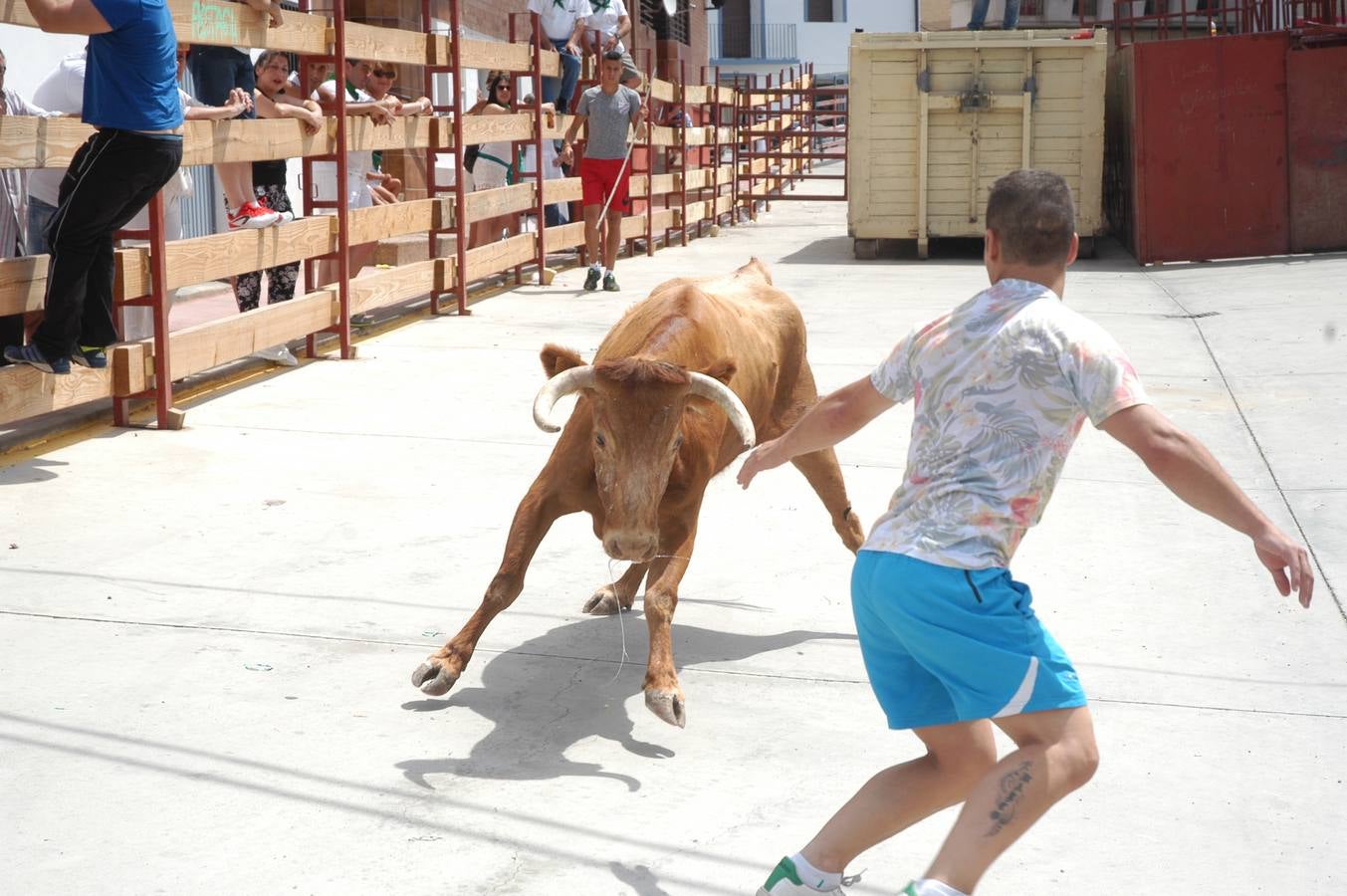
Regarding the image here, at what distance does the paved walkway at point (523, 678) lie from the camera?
11.9 ft

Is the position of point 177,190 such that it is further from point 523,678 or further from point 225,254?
point 523,678

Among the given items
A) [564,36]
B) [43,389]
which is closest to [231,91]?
[43,389]

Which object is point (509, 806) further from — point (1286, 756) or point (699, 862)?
point (1286, 756)

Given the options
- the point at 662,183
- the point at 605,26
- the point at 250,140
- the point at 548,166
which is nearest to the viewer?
the point at 250,140

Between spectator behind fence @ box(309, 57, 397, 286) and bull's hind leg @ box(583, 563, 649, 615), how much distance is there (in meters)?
5.37

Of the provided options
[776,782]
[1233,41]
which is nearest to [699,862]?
[776,782]

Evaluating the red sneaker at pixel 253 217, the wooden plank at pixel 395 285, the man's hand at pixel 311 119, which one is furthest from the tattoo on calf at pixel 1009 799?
the wooden plank at pixel 395 285

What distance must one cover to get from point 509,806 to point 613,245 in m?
11.3

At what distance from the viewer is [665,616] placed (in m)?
4.57

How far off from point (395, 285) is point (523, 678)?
283 inches

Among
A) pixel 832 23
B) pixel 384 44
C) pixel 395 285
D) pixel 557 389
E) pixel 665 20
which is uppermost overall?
pixel 832 23

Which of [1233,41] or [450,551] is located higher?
[1233,41]

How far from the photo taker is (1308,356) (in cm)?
1033

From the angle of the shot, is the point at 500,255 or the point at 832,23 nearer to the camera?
the point at 500,255
